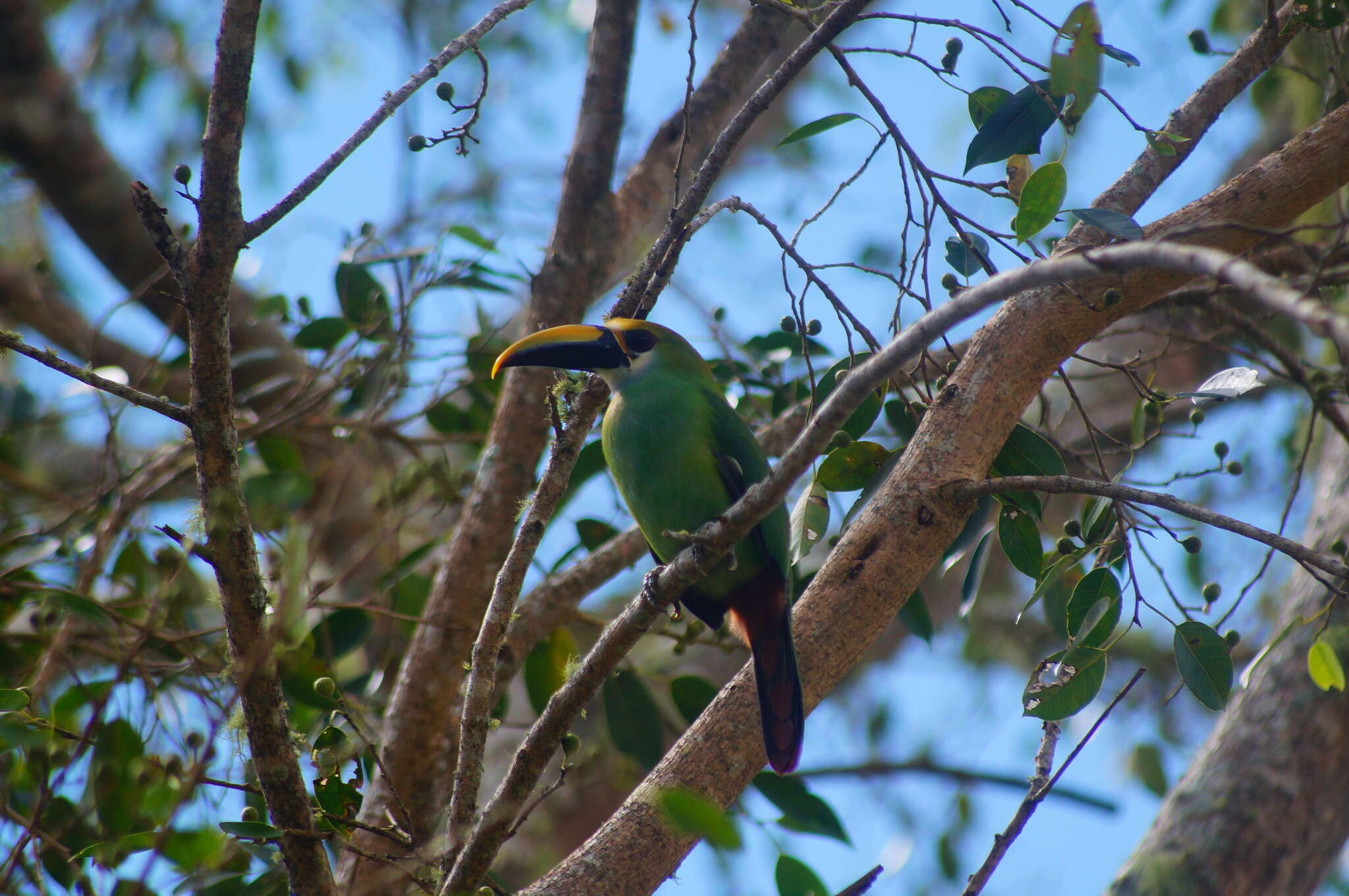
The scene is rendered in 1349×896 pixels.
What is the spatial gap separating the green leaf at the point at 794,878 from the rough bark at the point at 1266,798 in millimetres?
1397

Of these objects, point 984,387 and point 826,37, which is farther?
point 984,387

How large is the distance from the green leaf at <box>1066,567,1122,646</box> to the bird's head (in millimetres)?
1459

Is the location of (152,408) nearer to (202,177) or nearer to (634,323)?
(202,177)

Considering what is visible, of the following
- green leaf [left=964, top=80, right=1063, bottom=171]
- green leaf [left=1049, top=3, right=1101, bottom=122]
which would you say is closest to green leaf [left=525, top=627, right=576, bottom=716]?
green leaf [left=964, top=80, right=1063, bottom=171]

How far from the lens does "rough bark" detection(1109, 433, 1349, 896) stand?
319cm

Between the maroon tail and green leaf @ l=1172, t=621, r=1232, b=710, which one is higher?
the maroon tail

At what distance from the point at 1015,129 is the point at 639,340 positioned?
1.37 m

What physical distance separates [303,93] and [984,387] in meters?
4.94

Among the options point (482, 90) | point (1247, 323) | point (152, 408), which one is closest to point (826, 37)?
point (482, 90)

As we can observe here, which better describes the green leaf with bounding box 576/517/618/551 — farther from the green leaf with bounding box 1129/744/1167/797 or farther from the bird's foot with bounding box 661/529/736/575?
the green leaf with bounding box 1129/744/1167/797

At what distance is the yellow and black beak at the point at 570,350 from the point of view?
117 inches

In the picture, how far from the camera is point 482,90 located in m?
2.28

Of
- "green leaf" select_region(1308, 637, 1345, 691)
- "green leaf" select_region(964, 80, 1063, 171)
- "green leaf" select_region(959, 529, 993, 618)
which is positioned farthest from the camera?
"green leaf" select_region(959, 529, 993, 618)

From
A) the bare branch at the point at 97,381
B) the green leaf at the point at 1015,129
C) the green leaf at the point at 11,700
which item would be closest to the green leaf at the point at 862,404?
the green leaf at the point at 1015,129
